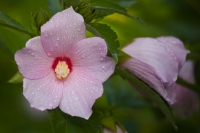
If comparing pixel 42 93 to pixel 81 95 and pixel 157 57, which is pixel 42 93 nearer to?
pixel 81 95

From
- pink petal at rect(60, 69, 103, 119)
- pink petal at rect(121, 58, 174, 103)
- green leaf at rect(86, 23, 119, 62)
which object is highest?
green leaf at rect(86, 23, 119, 62)

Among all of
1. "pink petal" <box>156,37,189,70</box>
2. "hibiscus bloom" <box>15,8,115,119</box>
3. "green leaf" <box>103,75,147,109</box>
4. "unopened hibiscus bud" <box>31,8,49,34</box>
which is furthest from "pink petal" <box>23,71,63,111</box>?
"green leaf" <box>103,75,147,109</box>

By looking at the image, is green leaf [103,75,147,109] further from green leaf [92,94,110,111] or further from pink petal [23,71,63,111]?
pink petal [23,71,63,111]

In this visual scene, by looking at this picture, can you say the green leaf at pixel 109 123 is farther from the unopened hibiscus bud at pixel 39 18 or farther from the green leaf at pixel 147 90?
the unopened hibiscus bud at pixel 39 18

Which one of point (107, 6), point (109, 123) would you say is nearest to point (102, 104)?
point (109, 123)

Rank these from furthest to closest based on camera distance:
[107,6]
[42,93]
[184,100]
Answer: [184,100], [107,6], [42,93]

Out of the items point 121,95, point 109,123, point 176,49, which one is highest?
point 176,49
